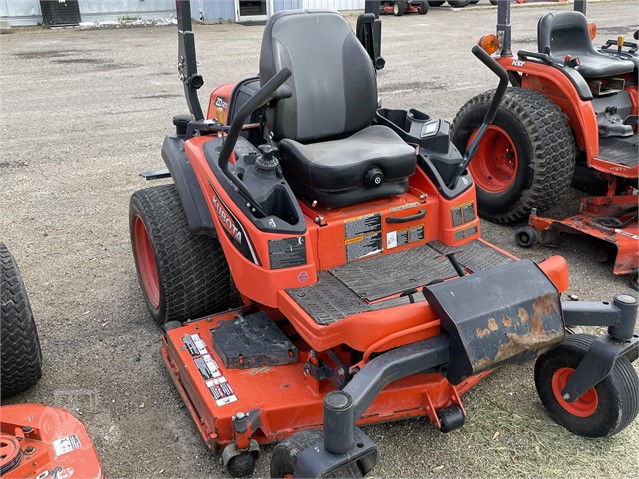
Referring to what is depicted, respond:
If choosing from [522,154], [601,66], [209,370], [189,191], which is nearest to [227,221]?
[189,191]

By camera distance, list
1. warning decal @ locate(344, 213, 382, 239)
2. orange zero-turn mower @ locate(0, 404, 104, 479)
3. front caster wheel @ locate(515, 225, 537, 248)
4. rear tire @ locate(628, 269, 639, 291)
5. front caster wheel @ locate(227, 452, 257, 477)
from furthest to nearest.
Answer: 1. front caster wheel @ locate(515, 225, 537, 248)
2. rear tire @ locate(628, 269, 639, 291)
3. warning decal @ locate(344, 213, 382, 239)
4. front caster wheel @ locate(227, 452, 257, 477)
5. orange zero-turn mower @ locate(0, 404, 104, 479)

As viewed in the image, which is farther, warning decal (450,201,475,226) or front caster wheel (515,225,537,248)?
front caster wheel (515,225,537,248)

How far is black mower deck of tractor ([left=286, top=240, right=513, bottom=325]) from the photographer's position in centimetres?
253

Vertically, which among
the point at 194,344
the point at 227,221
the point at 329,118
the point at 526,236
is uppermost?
the point at 329,118

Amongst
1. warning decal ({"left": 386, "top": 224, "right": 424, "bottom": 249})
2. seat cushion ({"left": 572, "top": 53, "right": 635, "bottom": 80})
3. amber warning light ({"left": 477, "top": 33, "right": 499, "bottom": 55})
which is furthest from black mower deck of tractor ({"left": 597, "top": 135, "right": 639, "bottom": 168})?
warning decal ({"left": 386, "top": 224, "right": 424, "bottom": 249})

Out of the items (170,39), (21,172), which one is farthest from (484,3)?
(21,172)

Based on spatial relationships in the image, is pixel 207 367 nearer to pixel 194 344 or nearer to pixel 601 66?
Answer: pixel 194 344

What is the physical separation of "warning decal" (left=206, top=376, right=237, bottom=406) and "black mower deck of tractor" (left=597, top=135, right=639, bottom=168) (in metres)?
2.74

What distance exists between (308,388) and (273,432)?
0.69ft

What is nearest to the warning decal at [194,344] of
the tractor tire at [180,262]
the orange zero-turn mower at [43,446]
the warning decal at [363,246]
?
the tractor tire at [180,262]

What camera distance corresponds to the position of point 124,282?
3.80 m

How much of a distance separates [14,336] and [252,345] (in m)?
0.93

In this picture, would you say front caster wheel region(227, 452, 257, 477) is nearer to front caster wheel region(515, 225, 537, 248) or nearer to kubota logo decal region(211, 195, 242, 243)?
kubota logo decal region(211, 195, 242, 243)

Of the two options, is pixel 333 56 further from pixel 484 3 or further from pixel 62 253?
pixel 484 3
